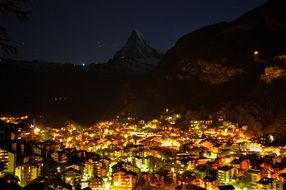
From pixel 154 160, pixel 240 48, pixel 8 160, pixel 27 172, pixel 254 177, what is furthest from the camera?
pixel 240 48

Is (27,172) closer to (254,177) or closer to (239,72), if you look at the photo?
(254,177)

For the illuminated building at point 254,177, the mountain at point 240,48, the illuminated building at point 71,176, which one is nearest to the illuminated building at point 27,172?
the illuminated building at point 71,176

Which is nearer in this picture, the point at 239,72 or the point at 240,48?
the point at 239,72

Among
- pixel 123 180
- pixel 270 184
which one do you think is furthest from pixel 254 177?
pixel 123 180

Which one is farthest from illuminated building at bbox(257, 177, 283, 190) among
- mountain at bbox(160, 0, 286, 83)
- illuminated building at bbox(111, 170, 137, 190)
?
mountain at bbox(160, 0, 286, 83)

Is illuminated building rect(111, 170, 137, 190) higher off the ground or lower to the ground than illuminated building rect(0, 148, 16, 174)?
lower

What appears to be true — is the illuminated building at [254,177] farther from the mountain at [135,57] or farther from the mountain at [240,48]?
the mountain at [135,57]

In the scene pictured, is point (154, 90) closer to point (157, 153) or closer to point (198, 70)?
point (198, 70)

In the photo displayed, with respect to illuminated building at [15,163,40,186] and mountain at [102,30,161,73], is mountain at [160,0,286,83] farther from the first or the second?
mountain at [102,30,161,73]
